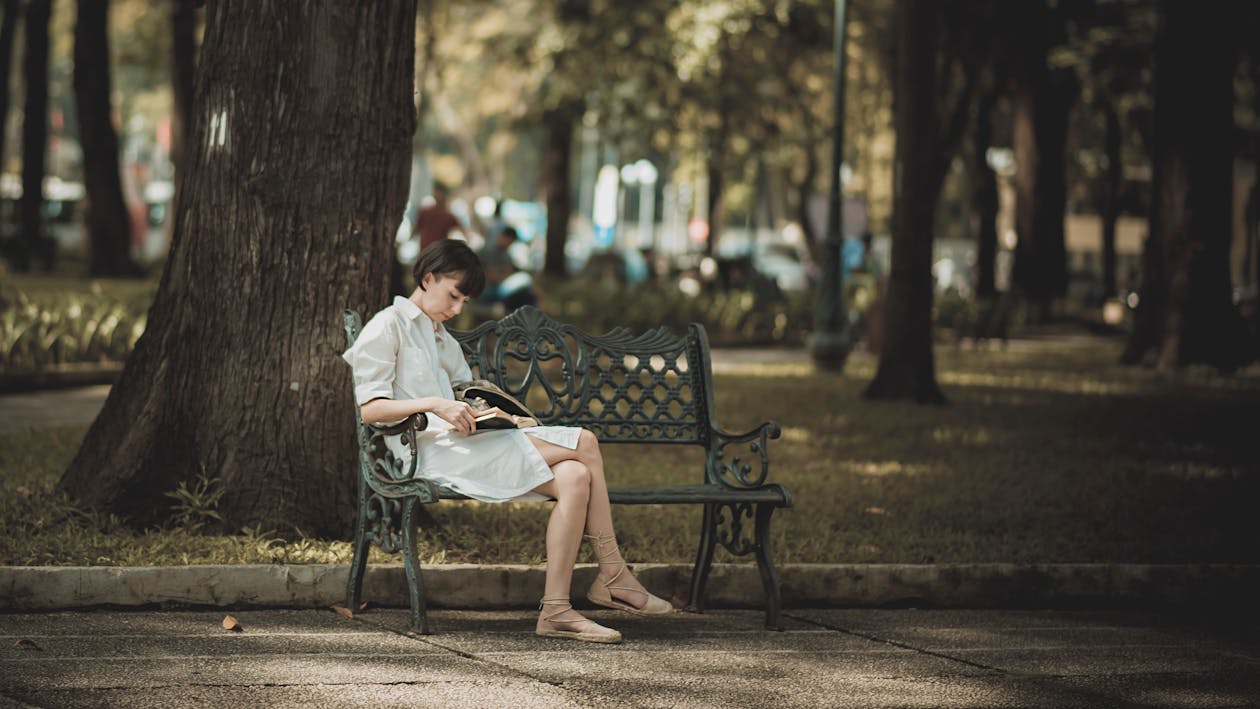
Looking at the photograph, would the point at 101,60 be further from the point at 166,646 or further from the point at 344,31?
the point at 166,646

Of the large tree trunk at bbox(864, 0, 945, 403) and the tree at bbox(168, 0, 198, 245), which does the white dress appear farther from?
the tree at bbox(168, 0, 198, 245)

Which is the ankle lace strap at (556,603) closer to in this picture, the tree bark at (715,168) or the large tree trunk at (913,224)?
the large tree trunk at (913,224)

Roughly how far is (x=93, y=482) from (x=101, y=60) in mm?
17504

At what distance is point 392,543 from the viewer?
260 inches

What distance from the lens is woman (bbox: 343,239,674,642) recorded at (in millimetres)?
6406

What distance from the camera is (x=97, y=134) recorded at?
938 inches

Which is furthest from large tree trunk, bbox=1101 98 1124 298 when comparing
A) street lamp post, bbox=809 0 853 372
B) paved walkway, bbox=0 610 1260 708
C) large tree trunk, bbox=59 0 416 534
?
paved walkway, bbox=0 610 1260 708

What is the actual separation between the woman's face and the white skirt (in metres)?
0.46

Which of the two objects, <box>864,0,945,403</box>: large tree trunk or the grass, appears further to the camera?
<box>864,0,945,403</box>: large tree trunk

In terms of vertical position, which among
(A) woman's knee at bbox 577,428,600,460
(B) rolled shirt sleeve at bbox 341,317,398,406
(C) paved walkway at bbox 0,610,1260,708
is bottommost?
(C) paved walkway at bbox 0,610,1260,708

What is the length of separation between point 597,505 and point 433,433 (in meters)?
0.67

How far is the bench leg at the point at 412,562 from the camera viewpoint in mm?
6422

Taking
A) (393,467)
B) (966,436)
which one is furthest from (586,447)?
(966,436)

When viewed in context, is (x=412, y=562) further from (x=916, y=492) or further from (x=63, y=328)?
(x=63, y=328)
